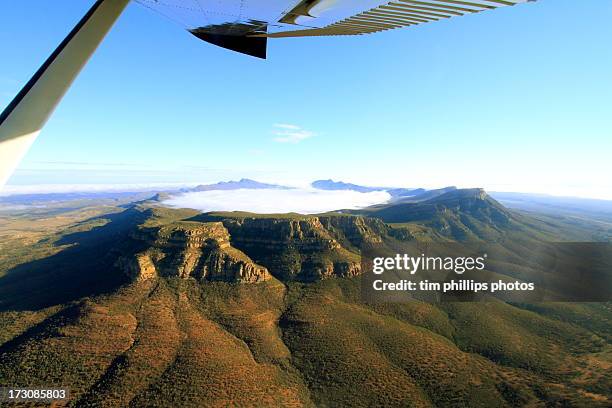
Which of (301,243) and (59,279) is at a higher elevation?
(301,243)

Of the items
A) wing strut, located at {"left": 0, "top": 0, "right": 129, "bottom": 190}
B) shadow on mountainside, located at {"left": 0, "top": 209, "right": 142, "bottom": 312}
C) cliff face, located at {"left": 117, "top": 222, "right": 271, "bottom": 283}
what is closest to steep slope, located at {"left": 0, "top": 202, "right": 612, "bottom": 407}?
cliff face, located at {"left": 117, "top": 222, "right": 271, "bottom": 283}

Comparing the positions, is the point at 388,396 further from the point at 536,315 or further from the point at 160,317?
the point at 536,315

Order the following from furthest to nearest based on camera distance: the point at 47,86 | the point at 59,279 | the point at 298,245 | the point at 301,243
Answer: the point at 301,243, the point at 298,245, the point at 59,279, the point at 47,86

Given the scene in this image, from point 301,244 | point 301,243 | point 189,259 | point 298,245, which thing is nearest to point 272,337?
point 189,259

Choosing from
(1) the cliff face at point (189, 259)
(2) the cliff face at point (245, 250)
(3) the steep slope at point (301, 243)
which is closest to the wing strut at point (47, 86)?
(1) the cliff face at point (189, 259)

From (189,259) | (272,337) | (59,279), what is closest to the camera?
(272,337)

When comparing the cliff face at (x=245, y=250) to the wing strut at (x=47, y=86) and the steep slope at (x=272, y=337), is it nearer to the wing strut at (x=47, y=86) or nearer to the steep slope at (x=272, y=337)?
the steep slope at (x=272, y=337)

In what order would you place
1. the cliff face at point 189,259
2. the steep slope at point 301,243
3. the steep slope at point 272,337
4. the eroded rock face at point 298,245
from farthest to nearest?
1. the steep slope at point 301,243
2. the eroded rock face at point 298,245
3. the cliff face at point 189,259
4. the steep slope at point 272,337

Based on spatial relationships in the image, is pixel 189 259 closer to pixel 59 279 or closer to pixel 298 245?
pixel 298 245
